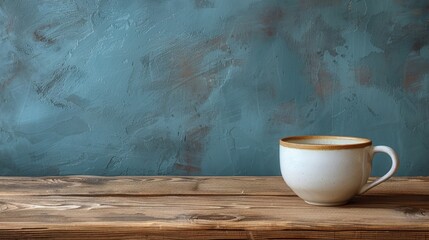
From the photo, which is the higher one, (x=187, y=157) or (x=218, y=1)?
(x=218, y=1)

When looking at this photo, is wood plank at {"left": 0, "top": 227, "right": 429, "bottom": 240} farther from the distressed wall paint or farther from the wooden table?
the distressed wall paint

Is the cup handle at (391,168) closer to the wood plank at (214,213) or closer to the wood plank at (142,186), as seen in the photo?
the wood plank at (214,213)

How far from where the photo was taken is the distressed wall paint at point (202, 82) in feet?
3.95

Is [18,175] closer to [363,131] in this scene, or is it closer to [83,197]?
[83,197]

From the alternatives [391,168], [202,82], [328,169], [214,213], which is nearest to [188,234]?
[214,213]

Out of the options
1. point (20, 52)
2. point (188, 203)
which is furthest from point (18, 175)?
point (188, 203)

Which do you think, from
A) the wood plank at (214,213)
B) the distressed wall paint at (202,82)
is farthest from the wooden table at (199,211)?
the distressed wall paint at (202,82)

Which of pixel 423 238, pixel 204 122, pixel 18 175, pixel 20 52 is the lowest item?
pixel 423 238

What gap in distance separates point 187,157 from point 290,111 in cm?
27

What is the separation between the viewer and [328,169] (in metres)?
0.83

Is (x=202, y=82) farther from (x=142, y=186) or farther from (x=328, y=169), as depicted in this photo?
(x=328, y=169)

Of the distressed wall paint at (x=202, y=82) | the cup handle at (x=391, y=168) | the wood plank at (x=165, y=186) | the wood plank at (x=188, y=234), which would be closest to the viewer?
the wood plank at (x=188, y=234)

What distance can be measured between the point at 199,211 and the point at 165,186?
9.0 inches

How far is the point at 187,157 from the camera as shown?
49.2 inches
